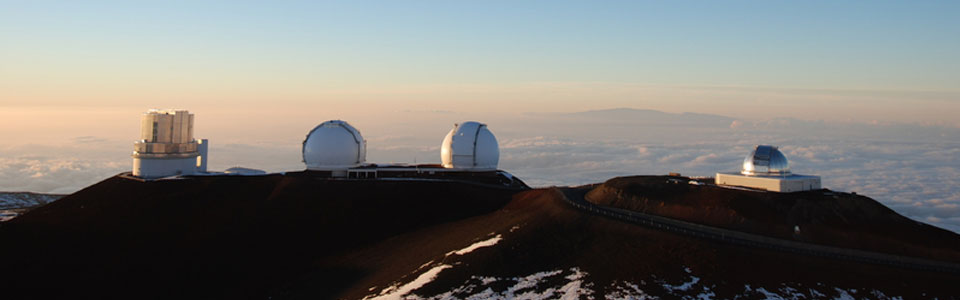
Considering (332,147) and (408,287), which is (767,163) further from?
(332,147)

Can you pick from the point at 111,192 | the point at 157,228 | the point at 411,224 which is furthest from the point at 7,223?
the point at 411,224

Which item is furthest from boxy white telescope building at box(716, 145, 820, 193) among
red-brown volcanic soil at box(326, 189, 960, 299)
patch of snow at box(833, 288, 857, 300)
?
patch of snow at box(833, 288, 857, 300)

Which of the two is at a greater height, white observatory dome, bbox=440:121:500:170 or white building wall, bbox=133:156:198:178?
white observatory dome, bbox=440:121:500:170

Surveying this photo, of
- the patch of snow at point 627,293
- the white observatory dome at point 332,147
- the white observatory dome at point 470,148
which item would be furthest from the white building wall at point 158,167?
the patch of snow at point 627,293

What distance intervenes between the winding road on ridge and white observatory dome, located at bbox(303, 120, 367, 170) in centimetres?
2945

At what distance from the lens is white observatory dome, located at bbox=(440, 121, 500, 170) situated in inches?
2397

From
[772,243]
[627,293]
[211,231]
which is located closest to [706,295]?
[627,293]

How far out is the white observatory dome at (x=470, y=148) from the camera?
60.9 m

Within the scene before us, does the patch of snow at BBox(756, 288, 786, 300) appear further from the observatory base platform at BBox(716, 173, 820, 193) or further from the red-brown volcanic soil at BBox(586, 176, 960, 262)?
the observatory base platform at BBox(716, 173, 820, 193)

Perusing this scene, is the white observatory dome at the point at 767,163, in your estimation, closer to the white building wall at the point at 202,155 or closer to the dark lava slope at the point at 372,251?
the dark lava slope at the point at 372,251

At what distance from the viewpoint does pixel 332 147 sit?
58844mm

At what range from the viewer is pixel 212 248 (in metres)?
41.4

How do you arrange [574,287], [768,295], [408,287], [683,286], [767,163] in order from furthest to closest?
1. [767,163]
2. [408,287]
3. [574,287]
4. [683,286]
5. [768,295]

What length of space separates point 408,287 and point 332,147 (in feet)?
105
